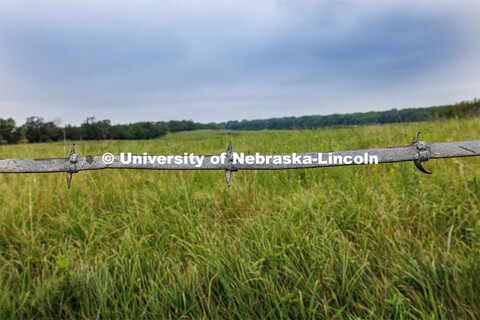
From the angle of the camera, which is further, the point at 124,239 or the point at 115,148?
the point at 115,148

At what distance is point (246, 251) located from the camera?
2518mm

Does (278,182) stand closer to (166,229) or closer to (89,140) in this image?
(166,229)

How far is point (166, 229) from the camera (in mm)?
3096

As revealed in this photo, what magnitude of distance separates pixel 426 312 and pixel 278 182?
2.22 m

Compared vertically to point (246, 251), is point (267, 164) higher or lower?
higher

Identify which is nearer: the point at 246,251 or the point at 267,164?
the point at 267,164

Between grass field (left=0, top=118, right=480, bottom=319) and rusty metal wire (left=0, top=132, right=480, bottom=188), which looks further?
grass field (left=0, top=118, right=480, bottom=319)

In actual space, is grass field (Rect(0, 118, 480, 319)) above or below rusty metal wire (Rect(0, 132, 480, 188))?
below

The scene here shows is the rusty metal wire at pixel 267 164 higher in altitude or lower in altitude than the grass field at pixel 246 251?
higher

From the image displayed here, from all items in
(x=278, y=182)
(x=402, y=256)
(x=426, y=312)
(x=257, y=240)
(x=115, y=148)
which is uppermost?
(x=115, y=148)

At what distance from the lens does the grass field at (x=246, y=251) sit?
7.33ft

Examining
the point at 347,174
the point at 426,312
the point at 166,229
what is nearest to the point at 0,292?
the point at 166,229

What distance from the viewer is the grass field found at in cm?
223

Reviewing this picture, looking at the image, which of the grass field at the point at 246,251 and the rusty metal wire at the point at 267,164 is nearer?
the rusty metal wire at the point at 267,164
